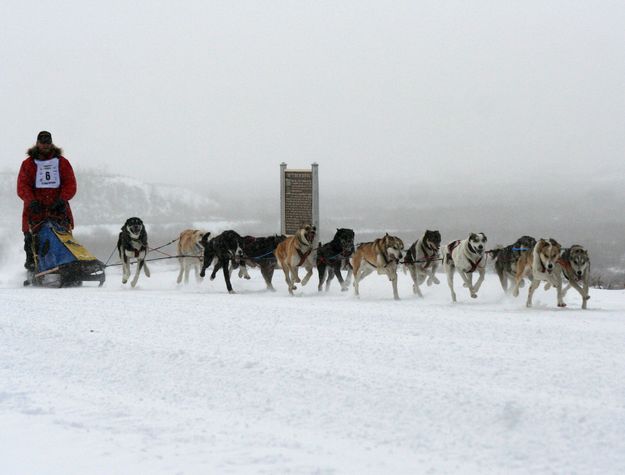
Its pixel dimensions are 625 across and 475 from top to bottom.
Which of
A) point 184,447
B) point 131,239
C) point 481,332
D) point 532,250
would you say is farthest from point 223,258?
point 184,447

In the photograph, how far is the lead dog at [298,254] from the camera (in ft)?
44.1

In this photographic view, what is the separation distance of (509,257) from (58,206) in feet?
24.4

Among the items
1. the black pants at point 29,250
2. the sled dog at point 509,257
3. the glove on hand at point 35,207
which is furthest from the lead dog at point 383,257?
the black pants at point 29,250

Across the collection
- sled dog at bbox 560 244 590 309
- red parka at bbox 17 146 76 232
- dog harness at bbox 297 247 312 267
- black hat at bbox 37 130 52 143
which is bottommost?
sled dog at bbox 560 244 590 309

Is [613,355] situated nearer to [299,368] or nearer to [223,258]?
[299,368]

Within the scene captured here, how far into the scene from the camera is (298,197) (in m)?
19.3

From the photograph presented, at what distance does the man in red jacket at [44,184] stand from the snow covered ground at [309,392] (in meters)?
4.67

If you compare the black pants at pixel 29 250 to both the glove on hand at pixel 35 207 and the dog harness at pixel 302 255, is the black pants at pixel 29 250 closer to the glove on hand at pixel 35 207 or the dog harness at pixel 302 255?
the glove on hand at pixel 35 207

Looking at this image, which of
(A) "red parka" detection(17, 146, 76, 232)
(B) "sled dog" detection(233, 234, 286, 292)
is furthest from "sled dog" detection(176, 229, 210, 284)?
(A) "red parka" detection(17, 146, 76, 232)

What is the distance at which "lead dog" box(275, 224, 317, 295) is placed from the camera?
1345 cm

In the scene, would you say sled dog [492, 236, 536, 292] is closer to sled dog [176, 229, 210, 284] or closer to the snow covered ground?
the snow covered ground

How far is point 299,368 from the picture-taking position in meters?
6.66

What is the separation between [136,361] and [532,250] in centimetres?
646

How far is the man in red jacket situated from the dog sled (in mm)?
209
